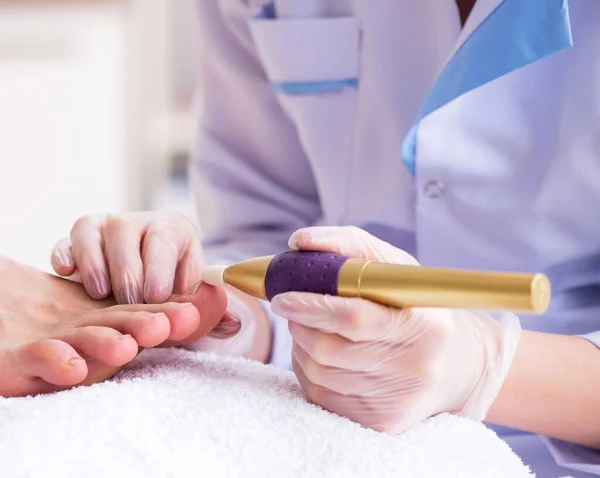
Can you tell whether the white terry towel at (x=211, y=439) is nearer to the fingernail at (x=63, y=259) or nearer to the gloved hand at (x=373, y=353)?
the gloved hand at (x=373, y=353)

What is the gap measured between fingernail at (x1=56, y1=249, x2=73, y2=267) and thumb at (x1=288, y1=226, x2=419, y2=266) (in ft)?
0.82

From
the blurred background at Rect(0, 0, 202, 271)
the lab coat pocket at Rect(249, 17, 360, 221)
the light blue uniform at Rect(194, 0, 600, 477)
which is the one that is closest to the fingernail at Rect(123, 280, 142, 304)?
the light blue uniform at Rect(194, 0, 600, 477)

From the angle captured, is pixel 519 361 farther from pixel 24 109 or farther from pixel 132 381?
pixel 24 109

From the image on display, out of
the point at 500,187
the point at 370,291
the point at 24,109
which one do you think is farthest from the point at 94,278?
the point at 24,109

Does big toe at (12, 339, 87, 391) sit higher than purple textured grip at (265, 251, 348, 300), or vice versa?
purple textured grip at (265, 251, 348, 300)

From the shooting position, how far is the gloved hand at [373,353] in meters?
0.48

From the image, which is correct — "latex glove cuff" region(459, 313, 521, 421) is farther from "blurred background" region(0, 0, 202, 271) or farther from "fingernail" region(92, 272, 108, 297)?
"blurred background" region(0, 0, 202, 271)

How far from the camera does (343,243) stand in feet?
1.68

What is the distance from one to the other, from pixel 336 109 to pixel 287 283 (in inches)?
17.4

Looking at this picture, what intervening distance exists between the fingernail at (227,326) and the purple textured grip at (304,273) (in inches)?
4.1

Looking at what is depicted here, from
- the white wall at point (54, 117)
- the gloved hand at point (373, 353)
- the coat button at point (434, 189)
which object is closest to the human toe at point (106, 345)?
the gloved hand at point (373, 353)

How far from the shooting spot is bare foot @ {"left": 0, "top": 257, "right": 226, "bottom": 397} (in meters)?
0.51

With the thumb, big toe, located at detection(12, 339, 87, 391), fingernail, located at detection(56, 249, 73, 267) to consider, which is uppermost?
the thumb

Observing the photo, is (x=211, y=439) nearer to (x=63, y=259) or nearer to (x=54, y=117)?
(x=63, y=259)
